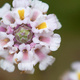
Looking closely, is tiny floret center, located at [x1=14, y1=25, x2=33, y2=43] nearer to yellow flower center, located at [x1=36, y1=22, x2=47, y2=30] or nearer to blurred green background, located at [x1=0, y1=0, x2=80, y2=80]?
yellow flower center, located at [x1=36, y1=22, x2=47, y2=30]

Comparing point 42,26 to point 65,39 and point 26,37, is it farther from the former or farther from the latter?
point 65,39

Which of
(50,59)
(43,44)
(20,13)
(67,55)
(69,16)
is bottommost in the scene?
(67,55)

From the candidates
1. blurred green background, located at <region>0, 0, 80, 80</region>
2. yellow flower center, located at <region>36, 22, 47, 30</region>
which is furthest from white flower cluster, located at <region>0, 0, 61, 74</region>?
blurred green background, located at <region>0, 0, 80, 80</region>

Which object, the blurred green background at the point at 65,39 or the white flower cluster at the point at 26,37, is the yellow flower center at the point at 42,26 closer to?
the white flower cluster at the point at 26,37

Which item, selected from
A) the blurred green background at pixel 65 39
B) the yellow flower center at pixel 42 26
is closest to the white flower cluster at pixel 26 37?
the yellow flower center at pixel 42 26

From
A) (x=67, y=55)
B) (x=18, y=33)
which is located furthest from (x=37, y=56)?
(x=67, y=55)

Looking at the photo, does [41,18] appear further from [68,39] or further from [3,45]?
[68,39]
